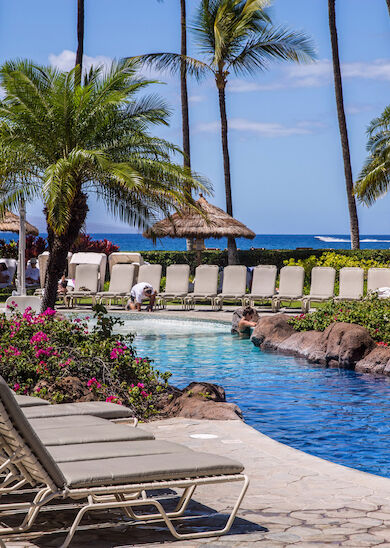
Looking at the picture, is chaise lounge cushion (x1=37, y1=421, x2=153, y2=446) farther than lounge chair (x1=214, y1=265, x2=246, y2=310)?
No

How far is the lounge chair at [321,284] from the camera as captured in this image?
A: 1914 centimetres

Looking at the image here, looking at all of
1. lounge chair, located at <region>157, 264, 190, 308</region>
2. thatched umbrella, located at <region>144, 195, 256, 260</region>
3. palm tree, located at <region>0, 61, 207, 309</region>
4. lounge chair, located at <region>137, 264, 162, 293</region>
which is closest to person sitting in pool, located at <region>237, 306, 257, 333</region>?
palm tree, located at <region>0, 61, 207, 309</region>

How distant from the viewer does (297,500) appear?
454cm

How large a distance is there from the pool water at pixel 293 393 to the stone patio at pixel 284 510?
1.52 m

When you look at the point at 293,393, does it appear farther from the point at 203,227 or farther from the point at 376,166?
the point at 376,166

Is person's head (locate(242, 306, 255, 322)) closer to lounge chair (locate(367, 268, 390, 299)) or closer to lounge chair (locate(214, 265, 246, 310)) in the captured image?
lounge chair (locate(214, 265, 246, 310))

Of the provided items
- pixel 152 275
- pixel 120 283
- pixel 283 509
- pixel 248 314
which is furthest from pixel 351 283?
pixel 283 509

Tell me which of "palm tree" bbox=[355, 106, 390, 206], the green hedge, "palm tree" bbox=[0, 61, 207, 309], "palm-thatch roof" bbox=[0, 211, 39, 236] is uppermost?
"palm tree" bbox=[355, 106, 390, 206]

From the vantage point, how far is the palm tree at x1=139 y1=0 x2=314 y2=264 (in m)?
26.1

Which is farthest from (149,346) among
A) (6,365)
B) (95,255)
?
(95,255)

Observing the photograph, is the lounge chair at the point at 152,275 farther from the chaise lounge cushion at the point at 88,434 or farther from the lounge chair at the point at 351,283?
the chaise lounge cushion at the point at 88,434

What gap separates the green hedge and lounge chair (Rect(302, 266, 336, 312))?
19.2ft

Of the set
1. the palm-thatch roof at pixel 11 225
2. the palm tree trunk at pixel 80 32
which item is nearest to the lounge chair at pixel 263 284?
the palm-thatch roof at pixel 11 225

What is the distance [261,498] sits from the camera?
4.60 m
